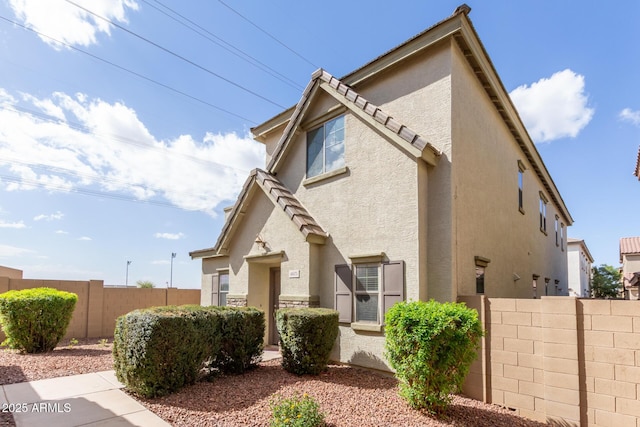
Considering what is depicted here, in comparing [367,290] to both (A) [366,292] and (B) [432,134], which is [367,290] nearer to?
(A) [366,292]

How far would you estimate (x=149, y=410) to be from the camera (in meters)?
5.77

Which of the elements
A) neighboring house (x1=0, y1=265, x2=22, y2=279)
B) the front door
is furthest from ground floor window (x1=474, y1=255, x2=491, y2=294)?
neighboring house (x1=0, y1=265, x2=22, y2=279)

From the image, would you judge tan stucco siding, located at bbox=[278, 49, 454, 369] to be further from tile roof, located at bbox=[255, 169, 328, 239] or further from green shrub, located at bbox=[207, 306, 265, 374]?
green shrub, located at bbox=[207, 306, 265, 374]

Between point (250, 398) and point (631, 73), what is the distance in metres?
13.5

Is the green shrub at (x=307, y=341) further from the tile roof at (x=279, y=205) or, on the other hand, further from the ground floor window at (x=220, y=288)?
the ground floor window at (x=220, y=288)

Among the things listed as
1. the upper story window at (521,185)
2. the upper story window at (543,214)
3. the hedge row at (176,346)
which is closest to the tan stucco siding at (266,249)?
the hedge row at (176,346)

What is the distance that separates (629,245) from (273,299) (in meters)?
23.9

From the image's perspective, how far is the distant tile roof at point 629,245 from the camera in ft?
70.1

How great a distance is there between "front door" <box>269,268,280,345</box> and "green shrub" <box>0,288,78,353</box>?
575 cm

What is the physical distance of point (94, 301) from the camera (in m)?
13.5

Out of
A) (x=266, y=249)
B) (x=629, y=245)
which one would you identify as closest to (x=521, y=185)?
(x=266, y=249)

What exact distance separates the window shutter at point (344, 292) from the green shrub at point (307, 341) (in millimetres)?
822

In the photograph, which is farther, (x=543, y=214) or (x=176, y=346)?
(x=543, y=214)

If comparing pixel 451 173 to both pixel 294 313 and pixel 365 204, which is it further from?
pixel 294 313
